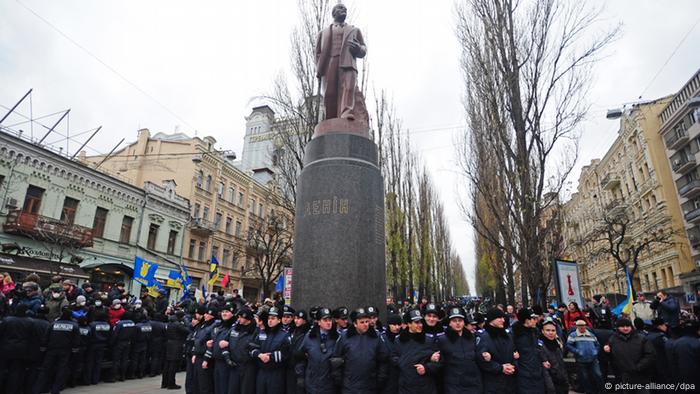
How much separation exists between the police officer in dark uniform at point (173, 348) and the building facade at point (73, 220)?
11922mm

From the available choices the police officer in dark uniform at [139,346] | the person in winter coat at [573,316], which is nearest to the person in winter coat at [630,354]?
the person in winter coat at [573,316]

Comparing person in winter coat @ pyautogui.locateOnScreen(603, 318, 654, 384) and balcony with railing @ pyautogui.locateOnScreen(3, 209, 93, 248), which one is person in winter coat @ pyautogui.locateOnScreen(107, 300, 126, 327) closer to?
person in winter coat @ pyautogui.locateOnScreen(603, 318, 654, 384)

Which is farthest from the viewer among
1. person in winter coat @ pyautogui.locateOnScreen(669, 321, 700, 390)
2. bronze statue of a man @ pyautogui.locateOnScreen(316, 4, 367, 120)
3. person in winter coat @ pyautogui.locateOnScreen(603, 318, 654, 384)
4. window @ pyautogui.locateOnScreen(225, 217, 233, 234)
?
window @ pyautogui.locateOnScreen(225, 217, 233, 234)

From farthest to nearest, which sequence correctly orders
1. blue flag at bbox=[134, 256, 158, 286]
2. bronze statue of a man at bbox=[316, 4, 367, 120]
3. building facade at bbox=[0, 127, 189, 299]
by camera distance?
1. building facade at bbox=[0, 127, 189, 299]
2. blue flag at bbox=[134, 256, 158, 286]
3. bronze statue of a man at bbox=[316, 4, 367, 120]

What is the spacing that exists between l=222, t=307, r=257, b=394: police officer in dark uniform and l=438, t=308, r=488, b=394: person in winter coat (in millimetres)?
2565

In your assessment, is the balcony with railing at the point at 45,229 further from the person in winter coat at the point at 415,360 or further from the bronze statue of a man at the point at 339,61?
the person in winter coat at the point at 415,360

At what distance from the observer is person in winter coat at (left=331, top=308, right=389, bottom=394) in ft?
14.6

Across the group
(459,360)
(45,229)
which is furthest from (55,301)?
(45,229)

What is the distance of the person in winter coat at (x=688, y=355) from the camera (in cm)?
627

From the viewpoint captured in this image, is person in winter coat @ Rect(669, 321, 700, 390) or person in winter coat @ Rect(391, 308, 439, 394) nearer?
person in winter coat @ Rect(391, 308, 439, 394)

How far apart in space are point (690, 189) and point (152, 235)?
1637 inches

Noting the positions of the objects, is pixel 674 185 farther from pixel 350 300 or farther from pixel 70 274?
pixel 70 274

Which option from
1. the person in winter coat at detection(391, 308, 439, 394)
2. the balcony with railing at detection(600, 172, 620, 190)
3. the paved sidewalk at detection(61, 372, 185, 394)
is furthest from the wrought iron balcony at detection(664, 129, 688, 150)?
the paved sidewalk at detection(61, 372, 185, 394)

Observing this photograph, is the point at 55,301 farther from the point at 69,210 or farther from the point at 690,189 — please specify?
the point at 690,189
